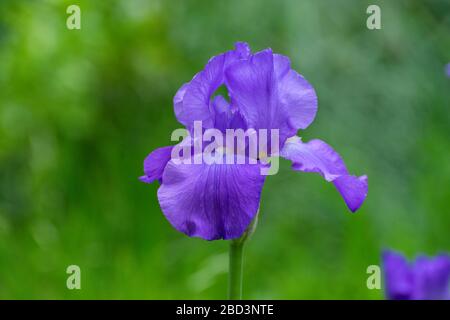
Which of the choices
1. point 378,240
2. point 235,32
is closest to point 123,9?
point 235,32

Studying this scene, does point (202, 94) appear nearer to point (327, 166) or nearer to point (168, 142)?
point (327, 166)

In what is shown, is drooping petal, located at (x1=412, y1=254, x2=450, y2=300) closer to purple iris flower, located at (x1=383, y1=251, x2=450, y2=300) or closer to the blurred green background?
purple iris flower, located at (x1=383, y1=251, x2=450, y2=300)

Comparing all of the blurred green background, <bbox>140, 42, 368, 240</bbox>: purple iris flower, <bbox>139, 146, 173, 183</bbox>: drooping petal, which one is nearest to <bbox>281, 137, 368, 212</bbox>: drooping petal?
<bbox>140, 42, 368, 240</bbox>: purple iris flower

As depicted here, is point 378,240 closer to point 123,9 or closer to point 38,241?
point 38,241

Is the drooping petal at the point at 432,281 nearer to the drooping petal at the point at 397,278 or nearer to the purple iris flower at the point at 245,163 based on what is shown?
the drooping petal at the point at 397,278

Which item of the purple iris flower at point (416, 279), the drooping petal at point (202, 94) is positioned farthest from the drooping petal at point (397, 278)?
→ the drooping petal at point (202, 94)

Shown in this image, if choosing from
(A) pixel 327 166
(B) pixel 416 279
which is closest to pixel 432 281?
(B) pixel 416 279
